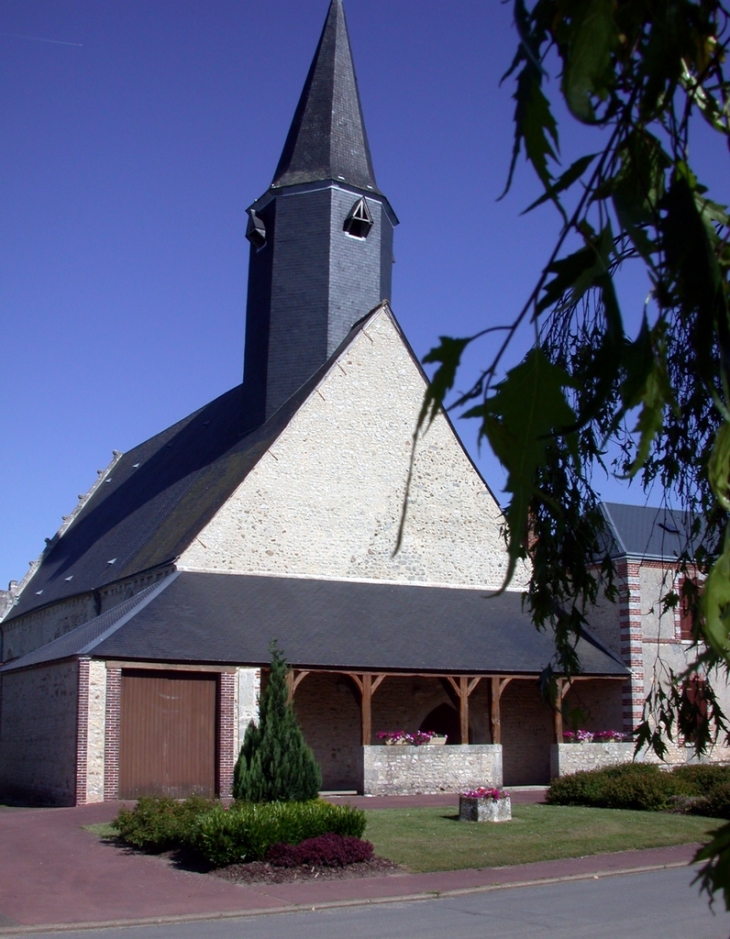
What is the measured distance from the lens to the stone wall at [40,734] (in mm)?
17312

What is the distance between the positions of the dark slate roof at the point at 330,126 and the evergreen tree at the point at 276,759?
1446 cm

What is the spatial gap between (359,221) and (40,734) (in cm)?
1365

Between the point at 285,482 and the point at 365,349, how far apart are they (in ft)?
12.8

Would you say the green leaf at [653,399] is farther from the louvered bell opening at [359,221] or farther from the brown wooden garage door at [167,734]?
the louvered bell opening at [359,221]

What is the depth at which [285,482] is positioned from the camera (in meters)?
21.6

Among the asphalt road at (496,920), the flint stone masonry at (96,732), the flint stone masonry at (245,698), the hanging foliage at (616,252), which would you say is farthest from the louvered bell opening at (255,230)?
the hanging foliage at (616,252)

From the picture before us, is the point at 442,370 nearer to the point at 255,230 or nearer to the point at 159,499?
the point at 255,230

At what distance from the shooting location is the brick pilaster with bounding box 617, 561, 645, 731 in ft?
71.9

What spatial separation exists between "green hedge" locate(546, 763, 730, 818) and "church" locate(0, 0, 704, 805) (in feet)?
7.21

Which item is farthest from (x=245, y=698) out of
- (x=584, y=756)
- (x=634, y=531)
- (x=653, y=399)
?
(x=653, y=399)

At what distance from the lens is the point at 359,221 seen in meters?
24.3

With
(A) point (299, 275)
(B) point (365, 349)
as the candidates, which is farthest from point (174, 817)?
(A) point (299, 275)

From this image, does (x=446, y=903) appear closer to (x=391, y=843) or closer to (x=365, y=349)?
(x=391, y=843)

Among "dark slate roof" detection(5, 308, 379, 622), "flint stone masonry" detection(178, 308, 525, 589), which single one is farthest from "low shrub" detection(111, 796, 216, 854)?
"dark slate roof" detection(5, 308, 379, 622)
